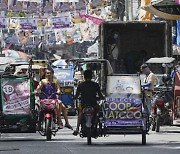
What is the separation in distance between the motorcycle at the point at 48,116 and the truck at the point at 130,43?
9.59m

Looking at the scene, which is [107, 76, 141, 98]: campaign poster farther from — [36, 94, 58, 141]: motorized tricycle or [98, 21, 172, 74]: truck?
[98, 21, 172, 74]: truck

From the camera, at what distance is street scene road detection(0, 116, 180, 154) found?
18.3m

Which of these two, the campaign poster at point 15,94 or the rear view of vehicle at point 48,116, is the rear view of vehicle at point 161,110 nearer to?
the rear view of vehicle at point 48,116

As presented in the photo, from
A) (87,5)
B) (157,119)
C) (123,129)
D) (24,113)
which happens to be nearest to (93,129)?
(123,129)

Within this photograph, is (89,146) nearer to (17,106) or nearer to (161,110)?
(17,106)

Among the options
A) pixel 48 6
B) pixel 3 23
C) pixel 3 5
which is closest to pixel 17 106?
pixel 3 5

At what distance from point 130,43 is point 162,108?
799 centimetres

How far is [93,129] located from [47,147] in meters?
1.24

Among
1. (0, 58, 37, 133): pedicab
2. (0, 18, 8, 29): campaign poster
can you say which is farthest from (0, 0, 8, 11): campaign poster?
(0, 58, 37, 133): pedicab

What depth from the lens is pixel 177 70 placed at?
24.5 meters

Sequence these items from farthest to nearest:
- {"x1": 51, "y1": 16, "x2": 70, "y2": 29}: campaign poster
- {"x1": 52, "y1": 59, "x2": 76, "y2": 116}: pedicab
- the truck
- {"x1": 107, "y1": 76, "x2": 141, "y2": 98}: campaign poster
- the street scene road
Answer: {"x1": 51, "y1": 16, "x2": 70, "y2": 29}: campaign poster → {"x1": 52, "y1": 59, "x2": 76, "y2": 116}: pedicab → the truck → {"x1": 107, "y1": 76, "x2": 141, "y2": 98}: campaign poster → the street scene road

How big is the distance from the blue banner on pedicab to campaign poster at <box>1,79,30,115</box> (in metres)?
2.66

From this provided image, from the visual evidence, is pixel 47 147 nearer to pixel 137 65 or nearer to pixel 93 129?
pixel 93 129

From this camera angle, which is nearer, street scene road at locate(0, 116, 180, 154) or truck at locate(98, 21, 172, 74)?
street scene road at locate(0, 116, 180, 154)
